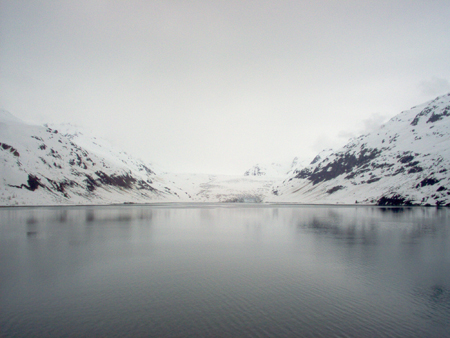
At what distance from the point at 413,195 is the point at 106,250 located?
142292 mm

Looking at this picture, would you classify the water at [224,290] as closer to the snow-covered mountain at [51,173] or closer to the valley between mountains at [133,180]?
the snow-covered mountain at [51,173]

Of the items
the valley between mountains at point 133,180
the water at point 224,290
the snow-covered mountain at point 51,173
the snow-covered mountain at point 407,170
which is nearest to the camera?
the water at point 224,290

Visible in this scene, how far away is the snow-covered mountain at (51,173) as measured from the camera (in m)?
108

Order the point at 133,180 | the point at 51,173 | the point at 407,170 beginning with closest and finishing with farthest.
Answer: the point at 51,173, the point at 407,170, the point at 133,180

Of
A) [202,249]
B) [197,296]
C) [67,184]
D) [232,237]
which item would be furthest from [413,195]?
[67,184]

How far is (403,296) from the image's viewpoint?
14.1 metres

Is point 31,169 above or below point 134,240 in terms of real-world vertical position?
above

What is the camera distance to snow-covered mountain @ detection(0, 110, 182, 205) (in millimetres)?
107812

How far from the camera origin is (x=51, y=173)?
130000 mm

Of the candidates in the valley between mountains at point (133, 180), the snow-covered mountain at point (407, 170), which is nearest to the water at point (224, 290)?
the valley between mountains at point (133, 180)

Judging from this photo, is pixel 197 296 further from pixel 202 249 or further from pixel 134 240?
pixel 134 240

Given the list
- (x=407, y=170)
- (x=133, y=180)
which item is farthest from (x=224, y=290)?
(x=133, y=180)

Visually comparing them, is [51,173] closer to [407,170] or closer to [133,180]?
[133,180]

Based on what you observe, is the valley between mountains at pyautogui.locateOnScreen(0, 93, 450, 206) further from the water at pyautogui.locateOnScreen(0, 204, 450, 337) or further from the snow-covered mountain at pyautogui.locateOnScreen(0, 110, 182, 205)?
the water at pyautogui.locateOnScreen(0, 204, 450, 337)
